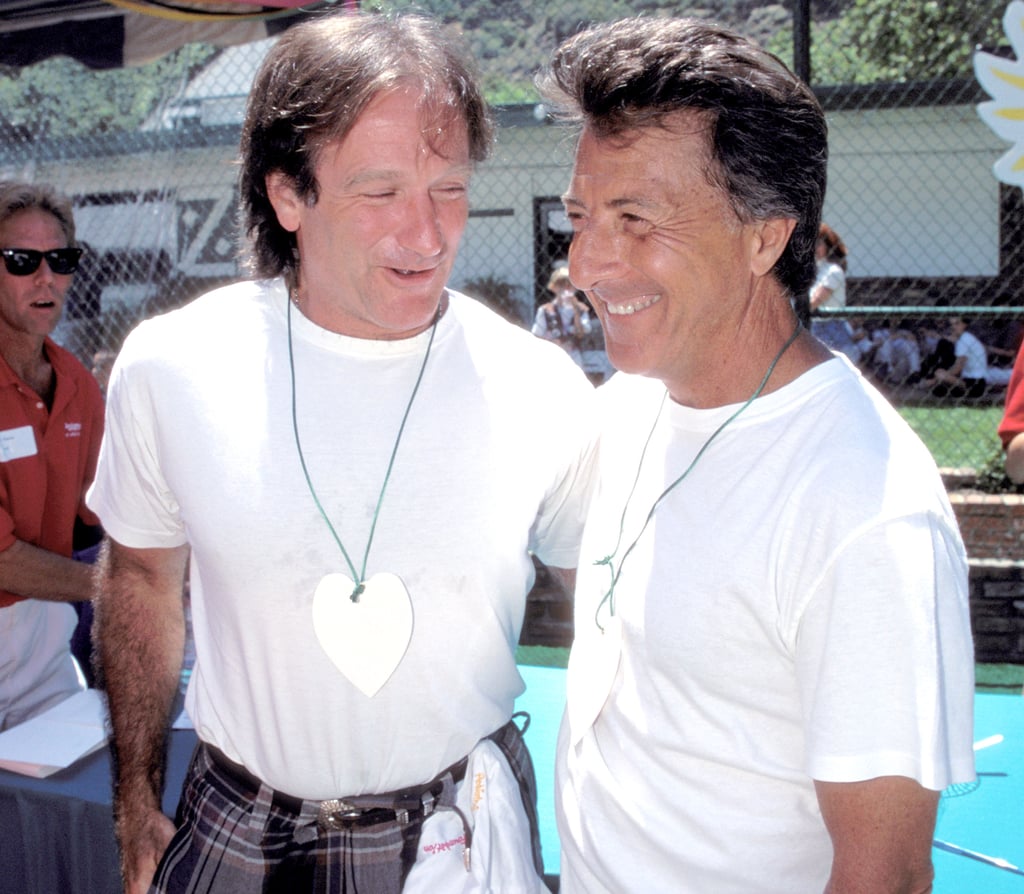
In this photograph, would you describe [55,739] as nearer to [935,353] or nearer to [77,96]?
[77,96]

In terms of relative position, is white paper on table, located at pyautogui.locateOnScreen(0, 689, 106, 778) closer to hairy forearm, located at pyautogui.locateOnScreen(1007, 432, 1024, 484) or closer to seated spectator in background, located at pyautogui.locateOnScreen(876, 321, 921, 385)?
hairy forearm, located at pyautogui.locateOnScreen(1007, 432, 1024, 484)

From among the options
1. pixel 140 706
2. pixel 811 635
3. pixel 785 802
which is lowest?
pixel 140 706

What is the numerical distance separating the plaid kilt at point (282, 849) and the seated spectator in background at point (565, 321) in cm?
510

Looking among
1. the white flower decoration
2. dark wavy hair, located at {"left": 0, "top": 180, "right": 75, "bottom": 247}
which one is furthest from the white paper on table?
the white flower decoration

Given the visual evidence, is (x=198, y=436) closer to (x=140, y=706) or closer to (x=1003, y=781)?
(x=140, y=706)

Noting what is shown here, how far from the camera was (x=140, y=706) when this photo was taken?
1.71 metres

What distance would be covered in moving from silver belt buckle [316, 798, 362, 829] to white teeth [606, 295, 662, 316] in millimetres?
756

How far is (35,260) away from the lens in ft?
10.0

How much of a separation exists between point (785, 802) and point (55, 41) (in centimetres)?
407

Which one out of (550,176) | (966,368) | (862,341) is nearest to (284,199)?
(550,176)

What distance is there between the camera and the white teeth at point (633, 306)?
1312 mm

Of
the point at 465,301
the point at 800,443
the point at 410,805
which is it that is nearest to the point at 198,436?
the point at 465,301

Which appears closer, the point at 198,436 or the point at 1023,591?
the point at 198,436

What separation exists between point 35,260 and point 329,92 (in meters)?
1.89
